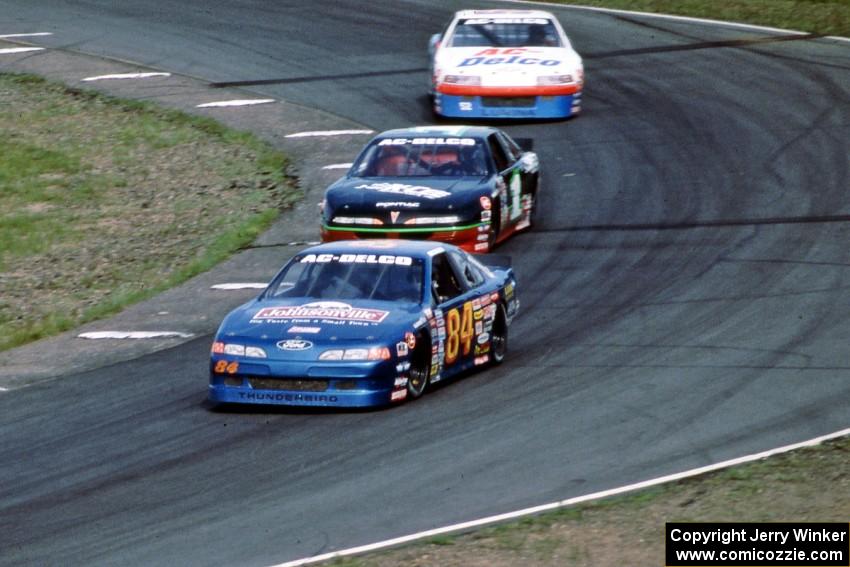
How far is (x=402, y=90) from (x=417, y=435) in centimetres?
1562

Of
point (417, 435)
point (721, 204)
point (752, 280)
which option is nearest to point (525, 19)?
point (721, 204)

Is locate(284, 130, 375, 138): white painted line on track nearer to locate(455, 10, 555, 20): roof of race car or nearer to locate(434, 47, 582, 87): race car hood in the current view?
locate(434, 47, 582, 87): race car hood

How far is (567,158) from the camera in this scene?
71.1 feet

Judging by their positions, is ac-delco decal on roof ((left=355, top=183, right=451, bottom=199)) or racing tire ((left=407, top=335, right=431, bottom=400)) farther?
ac-delco decal on roof ((left=355, top=183, right=451, bottom=199))

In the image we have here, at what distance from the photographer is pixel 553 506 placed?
8.98m

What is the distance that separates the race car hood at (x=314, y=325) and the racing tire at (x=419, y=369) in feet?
0.58

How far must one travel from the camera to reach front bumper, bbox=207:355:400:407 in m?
11.2

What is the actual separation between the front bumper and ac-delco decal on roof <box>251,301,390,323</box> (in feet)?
1.61

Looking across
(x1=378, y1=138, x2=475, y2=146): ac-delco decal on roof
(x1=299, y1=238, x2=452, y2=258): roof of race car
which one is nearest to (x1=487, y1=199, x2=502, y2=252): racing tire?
(x1=378, y1=138, x2=475, y2=146): ac-delco decal on roof

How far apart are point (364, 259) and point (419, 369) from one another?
1.14 metres

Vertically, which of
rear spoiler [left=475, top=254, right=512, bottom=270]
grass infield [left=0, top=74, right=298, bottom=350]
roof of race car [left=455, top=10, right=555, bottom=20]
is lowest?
grass infield [left=0, top=74, right=298, bottom=350]

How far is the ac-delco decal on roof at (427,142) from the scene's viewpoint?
17.8 metres

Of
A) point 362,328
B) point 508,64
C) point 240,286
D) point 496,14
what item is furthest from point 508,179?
point 496,14
